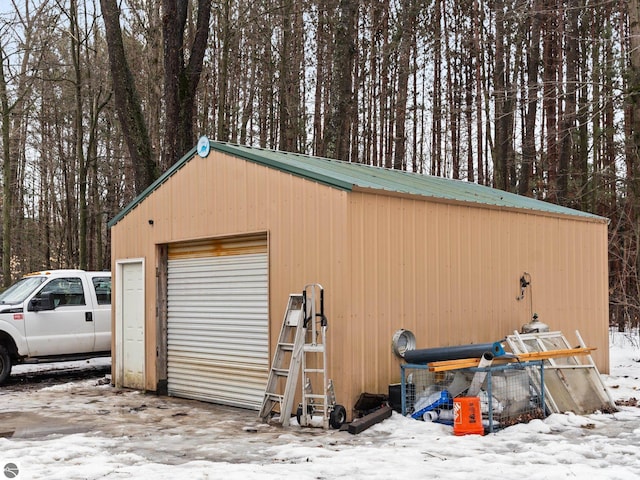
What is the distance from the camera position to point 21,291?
1238 cm

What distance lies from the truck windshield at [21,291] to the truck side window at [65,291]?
0.20 metres

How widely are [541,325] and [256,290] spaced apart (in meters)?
4.16

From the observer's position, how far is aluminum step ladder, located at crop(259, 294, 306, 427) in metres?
8.09

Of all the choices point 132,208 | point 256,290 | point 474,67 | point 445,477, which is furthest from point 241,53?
point 445,477

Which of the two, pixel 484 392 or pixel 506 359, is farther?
pixel 506 359

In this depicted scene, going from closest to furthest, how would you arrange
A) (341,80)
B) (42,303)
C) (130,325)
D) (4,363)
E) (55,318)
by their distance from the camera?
1. (130,325)
2. (4,363)
3. (42,303)
4. (55,318)
5. (341,80)

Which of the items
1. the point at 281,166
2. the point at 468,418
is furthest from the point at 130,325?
the point at 468,418

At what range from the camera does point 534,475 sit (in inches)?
226

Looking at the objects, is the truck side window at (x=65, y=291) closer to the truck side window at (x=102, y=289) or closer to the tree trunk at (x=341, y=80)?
the truck side window at (x=102, y=289)

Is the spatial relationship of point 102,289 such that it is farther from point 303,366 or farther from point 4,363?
point 303,366

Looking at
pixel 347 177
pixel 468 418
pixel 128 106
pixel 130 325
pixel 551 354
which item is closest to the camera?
pixel 468 418

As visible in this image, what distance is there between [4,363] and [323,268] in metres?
6.82

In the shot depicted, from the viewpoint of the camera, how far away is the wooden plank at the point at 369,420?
746cm

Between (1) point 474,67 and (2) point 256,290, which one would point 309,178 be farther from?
(1) point 474,67
